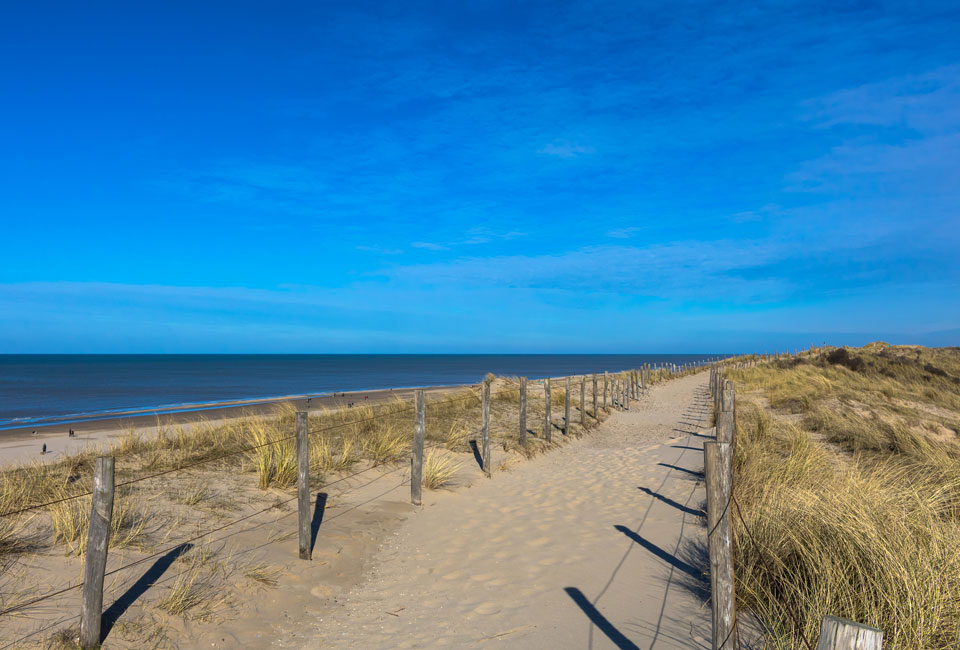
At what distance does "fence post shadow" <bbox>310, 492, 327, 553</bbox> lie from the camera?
6.69 meters

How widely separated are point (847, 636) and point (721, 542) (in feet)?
5.98

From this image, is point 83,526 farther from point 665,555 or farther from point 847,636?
point 847,636

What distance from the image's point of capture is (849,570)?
4395 mm

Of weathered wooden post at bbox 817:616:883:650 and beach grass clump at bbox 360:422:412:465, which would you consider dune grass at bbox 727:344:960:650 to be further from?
beach grass clump at bbox 360:422:412:465

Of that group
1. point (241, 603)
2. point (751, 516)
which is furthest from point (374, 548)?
point (751, 516)

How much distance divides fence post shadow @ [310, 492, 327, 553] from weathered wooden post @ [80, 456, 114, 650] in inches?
99.3

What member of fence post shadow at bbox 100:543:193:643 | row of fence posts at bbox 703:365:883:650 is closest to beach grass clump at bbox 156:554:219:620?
fence post shadow at bbox 100:543:193:643

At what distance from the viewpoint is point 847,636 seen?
2.00m

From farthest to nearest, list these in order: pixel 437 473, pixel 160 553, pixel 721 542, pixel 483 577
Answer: pixel 437 473, pixel 483 577, pixel 160 553, pixel 721 542

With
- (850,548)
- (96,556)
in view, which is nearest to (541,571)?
(850,548)

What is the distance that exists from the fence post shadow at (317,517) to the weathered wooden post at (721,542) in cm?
433

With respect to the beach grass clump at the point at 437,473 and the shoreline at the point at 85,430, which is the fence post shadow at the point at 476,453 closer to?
the beach grass clump at the point at 437,473

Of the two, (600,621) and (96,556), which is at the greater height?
(96,556)

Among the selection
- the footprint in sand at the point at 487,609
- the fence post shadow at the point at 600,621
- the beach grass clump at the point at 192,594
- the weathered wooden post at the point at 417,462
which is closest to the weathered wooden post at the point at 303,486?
the beach grass clump at the point at 192,594
